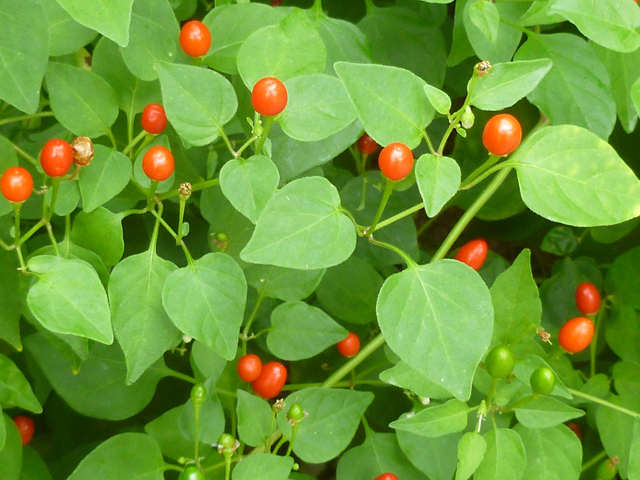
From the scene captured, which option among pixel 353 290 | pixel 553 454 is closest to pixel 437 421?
pixel 553 454

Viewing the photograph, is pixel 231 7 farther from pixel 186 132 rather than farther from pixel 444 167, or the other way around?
pixel 444 167

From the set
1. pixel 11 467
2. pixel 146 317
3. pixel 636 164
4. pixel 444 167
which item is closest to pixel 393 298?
pixel 444 167

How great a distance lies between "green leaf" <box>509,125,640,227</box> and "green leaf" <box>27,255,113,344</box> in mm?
422

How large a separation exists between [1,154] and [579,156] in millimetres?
592

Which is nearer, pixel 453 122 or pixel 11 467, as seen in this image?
pixel 453 122

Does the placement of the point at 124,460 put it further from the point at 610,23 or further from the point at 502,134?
the point at 610,23

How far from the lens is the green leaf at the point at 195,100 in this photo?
584mm

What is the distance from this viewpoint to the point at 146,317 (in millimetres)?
635

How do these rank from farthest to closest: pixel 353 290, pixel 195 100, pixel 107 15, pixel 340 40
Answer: pixel 353 290 < pixel 340 40 < pixel 195 100 < pixel 107 15

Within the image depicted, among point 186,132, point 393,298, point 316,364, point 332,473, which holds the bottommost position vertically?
point 332,473

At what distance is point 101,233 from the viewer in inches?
26.5

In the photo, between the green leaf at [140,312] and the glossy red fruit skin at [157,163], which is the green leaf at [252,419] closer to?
the green leaf at [140,312]

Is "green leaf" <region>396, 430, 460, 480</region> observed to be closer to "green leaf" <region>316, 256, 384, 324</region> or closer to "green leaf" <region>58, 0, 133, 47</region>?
"green leaf" <region>316, 256, 384, 324</region>

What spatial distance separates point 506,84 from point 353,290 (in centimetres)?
43
